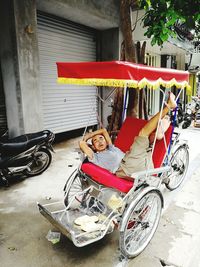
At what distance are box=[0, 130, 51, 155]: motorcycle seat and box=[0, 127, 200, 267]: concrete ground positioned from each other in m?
0.63

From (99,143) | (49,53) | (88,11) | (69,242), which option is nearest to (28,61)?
(49,53)

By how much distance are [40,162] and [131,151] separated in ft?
7.99

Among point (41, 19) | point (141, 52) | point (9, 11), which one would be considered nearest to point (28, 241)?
point (9, 11)

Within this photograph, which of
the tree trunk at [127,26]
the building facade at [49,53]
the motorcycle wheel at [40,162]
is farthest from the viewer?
the tree trunk at [127,26]

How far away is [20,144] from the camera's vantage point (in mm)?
4141

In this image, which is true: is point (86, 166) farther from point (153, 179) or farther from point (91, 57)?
point (91, 57)

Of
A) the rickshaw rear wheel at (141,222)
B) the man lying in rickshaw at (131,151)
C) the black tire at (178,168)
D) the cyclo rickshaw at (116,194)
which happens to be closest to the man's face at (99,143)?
the man lying in rickshaw at (131,151)

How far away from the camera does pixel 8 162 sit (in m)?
4.04

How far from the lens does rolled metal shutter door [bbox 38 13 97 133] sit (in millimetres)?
6237

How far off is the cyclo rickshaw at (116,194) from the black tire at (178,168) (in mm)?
827

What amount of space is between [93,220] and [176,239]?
1.02m

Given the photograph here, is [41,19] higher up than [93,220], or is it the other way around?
[41,19]

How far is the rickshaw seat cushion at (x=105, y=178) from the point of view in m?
2.56

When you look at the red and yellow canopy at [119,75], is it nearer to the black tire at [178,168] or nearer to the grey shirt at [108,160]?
the grey shirt at [108,160]
